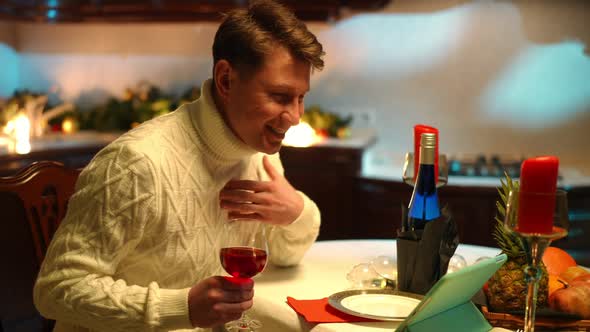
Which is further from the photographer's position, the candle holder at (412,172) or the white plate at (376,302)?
the candle holder at (412,172)

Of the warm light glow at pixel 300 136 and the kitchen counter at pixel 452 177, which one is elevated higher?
the warm light glow at pixel 300 136

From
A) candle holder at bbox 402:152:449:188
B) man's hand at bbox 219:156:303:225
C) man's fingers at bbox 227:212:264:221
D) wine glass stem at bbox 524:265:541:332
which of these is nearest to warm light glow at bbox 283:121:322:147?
candle holder at bbox 402:152:449:188

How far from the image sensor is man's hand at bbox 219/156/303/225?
5.36 feet

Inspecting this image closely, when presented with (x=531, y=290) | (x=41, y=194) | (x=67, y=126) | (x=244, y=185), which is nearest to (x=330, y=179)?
(x=67, y=126)

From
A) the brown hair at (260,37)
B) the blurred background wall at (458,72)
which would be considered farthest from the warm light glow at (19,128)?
the brown hair at (260,37)

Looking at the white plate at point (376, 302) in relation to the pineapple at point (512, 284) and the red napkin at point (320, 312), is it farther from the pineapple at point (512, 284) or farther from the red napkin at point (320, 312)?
the pineapple at point (512, 284)

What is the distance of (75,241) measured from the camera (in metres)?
1.41

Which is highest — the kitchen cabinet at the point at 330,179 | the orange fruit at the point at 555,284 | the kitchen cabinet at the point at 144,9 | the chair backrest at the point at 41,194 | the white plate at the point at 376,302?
the kitchen cabinet at the point at 144,9

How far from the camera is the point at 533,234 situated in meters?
1.16

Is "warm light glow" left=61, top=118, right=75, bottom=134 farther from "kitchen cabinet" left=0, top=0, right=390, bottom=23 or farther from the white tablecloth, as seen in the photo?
the white tablecloth

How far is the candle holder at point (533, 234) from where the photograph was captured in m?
1.16

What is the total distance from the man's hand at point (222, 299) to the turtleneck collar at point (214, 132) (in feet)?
1.19

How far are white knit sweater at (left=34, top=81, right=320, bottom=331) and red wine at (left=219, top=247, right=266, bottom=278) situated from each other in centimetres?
12

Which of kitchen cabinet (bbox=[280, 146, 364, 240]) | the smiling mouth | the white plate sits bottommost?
kitchen cabinet (bbox=[280, 146, 364, 240])
